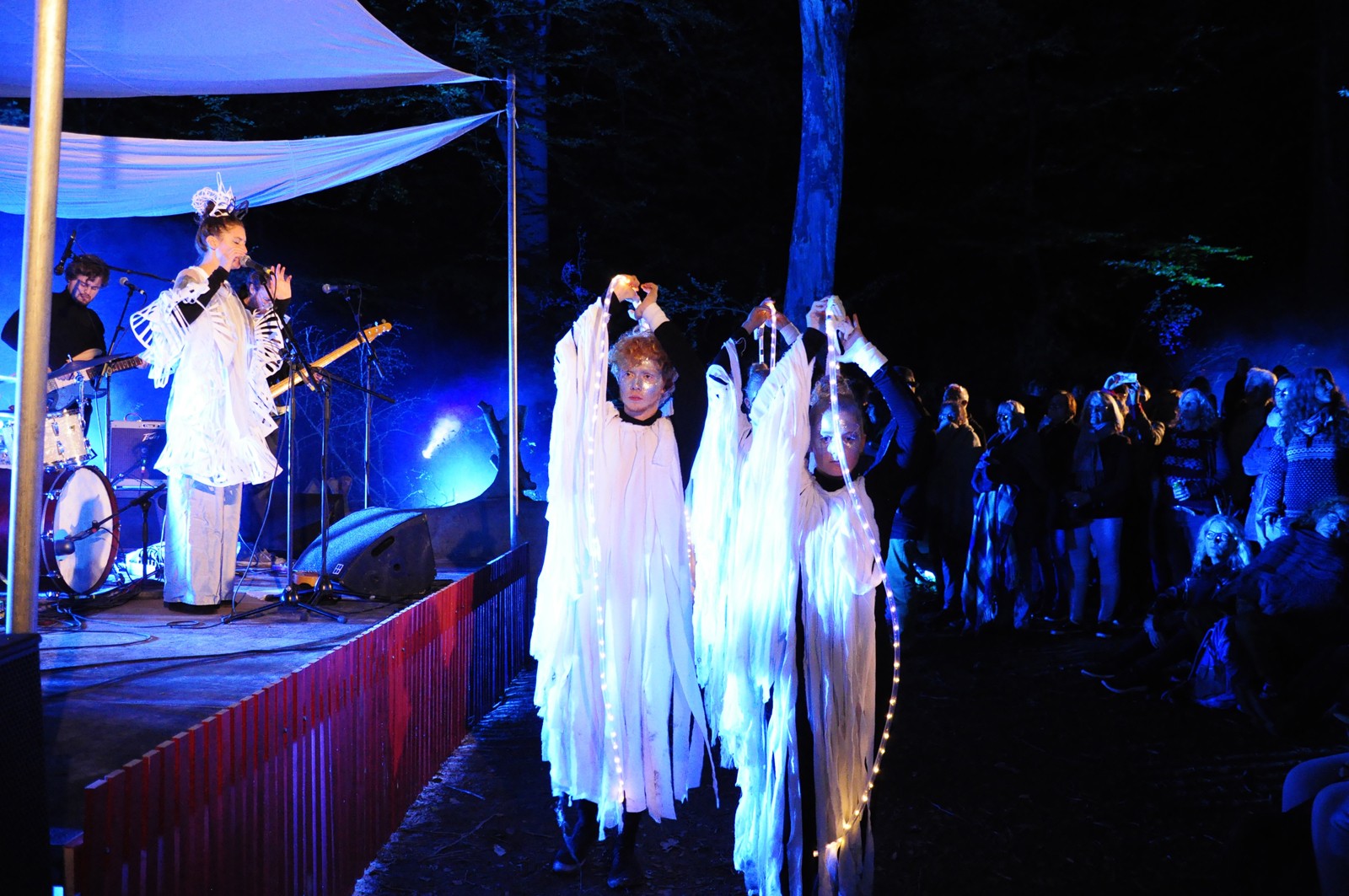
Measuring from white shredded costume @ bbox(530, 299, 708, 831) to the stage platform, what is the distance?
26.4 inches

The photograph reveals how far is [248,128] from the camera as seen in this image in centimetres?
1412

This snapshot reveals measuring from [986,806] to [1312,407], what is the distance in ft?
11.7

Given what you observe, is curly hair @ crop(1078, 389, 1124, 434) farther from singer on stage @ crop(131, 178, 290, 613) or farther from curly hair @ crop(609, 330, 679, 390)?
singer on stage @ crop(131, 178, 290, 613)

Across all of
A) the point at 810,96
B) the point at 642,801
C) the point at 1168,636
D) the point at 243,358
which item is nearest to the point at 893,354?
the point at 810,96

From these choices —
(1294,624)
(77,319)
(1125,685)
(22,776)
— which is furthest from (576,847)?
(77,319)

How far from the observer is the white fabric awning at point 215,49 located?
16.8ft

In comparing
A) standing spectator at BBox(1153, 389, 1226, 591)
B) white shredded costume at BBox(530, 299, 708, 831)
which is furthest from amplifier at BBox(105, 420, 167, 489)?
standing spectator at BBox(1153, 389, 1226, 591)

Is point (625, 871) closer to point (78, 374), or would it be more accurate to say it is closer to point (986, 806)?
point (986, 806)

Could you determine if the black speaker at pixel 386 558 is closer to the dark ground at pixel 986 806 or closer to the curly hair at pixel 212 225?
the dark ground at pixel 986 806

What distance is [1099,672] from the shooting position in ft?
20.9

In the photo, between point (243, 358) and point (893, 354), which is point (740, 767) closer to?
point (243, 358)

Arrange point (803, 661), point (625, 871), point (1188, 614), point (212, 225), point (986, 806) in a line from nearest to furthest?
point (803, 661), point (625, 871), point (986, 806), point (212, 225), point (1188, 614)

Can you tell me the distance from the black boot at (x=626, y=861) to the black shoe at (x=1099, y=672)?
3859 mm

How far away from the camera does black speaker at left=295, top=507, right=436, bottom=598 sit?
18.5 feet
